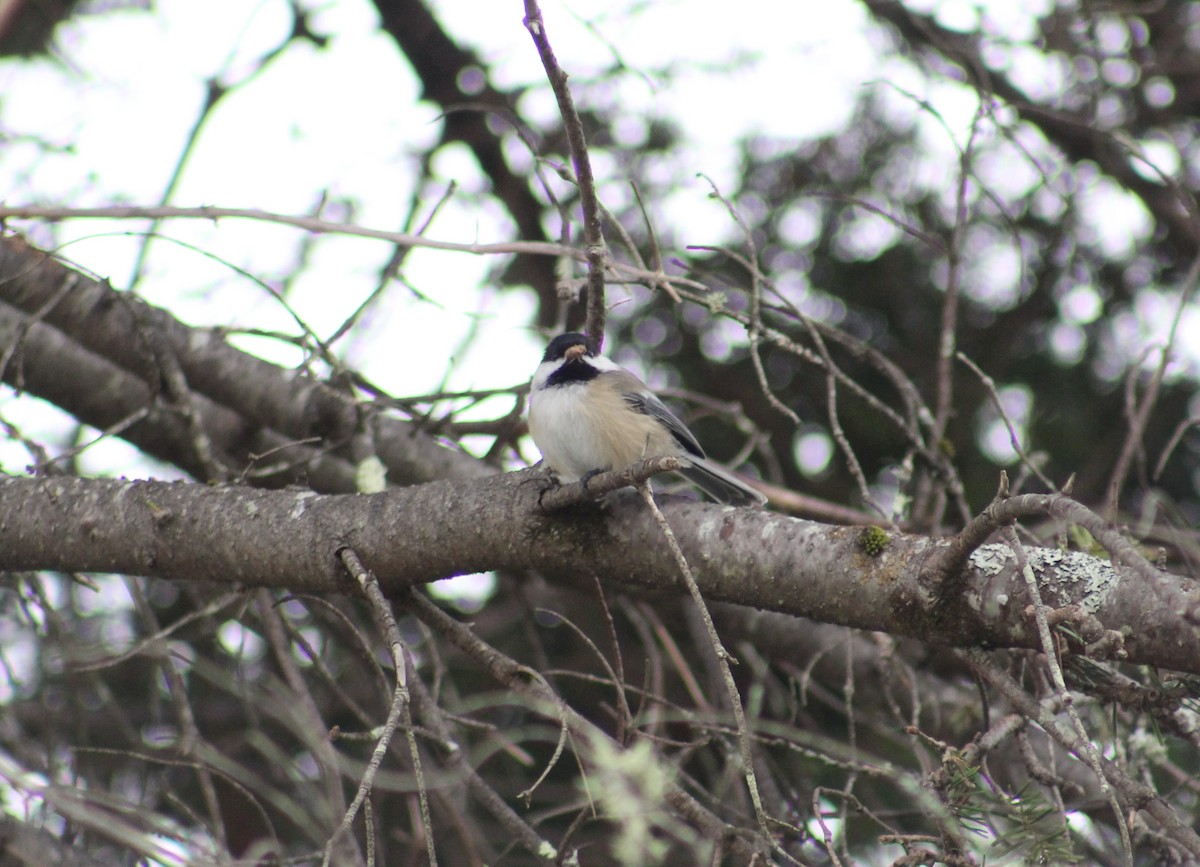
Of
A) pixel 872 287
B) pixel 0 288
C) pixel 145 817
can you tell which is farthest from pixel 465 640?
pixel 872 287

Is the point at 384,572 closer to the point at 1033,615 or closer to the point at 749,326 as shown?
the point at 749,326

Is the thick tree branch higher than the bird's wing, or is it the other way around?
the bird's wing

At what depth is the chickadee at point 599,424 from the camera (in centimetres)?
323

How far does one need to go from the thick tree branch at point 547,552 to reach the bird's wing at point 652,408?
92cm

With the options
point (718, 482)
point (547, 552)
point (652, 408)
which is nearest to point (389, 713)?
point (547, 552)

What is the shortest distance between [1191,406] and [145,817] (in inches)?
181

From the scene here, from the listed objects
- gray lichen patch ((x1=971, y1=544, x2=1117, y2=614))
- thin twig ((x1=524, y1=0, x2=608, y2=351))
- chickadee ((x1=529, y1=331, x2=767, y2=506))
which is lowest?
gray lichen patch ((x1=971, y1=544, x2=1117, y2=614))

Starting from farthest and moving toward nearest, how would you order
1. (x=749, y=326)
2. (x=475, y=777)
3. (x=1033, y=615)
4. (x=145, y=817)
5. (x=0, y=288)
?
(x=0, y=288), (x=749, y=326), (x=475, y=777), (x=145, y=817), (x=1033, y=615)

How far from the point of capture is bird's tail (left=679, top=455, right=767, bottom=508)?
3223 millimetres

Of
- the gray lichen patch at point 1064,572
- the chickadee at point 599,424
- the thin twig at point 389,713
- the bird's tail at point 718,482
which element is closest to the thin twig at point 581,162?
the chickadee at point 599,424

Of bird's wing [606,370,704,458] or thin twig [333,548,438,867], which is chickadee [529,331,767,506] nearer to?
bird's wing [606,370,704,458]

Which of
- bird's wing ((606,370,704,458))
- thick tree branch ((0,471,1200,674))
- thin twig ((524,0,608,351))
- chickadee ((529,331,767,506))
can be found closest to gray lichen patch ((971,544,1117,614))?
thick tree branch ((0,471,1200,674))

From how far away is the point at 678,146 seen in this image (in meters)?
5.41

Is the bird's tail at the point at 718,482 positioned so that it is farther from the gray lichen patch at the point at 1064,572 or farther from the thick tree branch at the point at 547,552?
the gray lichen patch at the point at 1064,572
